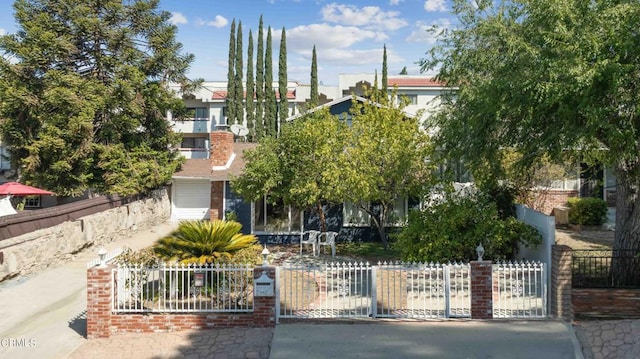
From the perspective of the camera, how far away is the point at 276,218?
1700 centimetres

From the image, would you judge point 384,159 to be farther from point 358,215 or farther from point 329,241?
point 358,215

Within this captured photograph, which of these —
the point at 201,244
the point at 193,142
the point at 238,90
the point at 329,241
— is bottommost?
the point at 329,241

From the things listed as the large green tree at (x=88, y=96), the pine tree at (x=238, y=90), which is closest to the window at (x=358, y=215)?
the large green tree at (x=88, y=96)

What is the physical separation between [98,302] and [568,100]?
8.98 metres

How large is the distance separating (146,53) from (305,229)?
1316 centimetres

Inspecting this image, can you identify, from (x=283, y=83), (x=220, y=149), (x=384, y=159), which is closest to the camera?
(x=384, y=159)

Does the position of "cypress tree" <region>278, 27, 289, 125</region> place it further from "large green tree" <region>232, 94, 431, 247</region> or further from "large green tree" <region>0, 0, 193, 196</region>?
"large green tree" <region>232, 94, 431, 247</region>

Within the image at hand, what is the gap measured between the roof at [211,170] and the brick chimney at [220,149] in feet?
1.31

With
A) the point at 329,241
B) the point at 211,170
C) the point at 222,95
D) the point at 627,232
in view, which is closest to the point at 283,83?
the point at 222,95

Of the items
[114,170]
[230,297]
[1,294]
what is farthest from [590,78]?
[114,170]

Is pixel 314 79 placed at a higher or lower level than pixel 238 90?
higher

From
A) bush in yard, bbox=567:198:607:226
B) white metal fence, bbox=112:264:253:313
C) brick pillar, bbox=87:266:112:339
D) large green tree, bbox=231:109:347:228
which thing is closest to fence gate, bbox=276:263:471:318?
white metal fence, bbox=112:264:253:313

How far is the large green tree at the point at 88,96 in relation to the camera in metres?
20.6

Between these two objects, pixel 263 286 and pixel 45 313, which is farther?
pixel 45 313
